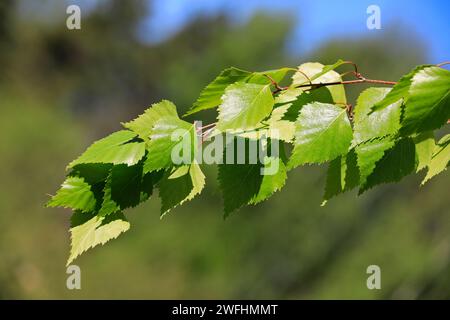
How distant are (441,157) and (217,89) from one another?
0.62 feet

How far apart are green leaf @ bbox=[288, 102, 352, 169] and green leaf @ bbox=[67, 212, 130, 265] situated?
0.14 meters

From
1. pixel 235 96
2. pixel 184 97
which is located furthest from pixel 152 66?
pixel 235 96

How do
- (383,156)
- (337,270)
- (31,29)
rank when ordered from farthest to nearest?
(31,29), (337,270), (383,156)

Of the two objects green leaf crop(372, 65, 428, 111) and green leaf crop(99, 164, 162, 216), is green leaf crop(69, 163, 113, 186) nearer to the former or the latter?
green leaf crop(99, 164, 162, 216)

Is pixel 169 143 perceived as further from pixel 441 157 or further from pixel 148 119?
pixel 441 157

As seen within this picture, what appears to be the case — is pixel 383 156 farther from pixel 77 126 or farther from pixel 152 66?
pixel 152 66

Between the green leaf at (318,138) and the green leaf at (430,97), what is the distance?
5 centimetres

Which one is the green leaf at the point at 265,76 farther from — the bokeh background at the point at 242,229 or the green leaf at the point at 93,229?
the bokeh background at the point at 242,229

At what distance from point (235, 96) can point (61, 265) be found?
8.75m

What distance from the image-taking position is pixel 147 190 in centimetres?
42

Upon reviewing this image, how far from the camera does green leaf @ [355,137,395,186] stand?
0.41 m

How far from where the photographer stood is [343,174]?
426 millimetres

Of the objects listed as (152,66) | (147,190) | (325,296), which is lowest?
(147,190)

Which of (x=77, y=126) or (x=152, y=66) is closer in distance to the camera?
(x=77, y=126)
